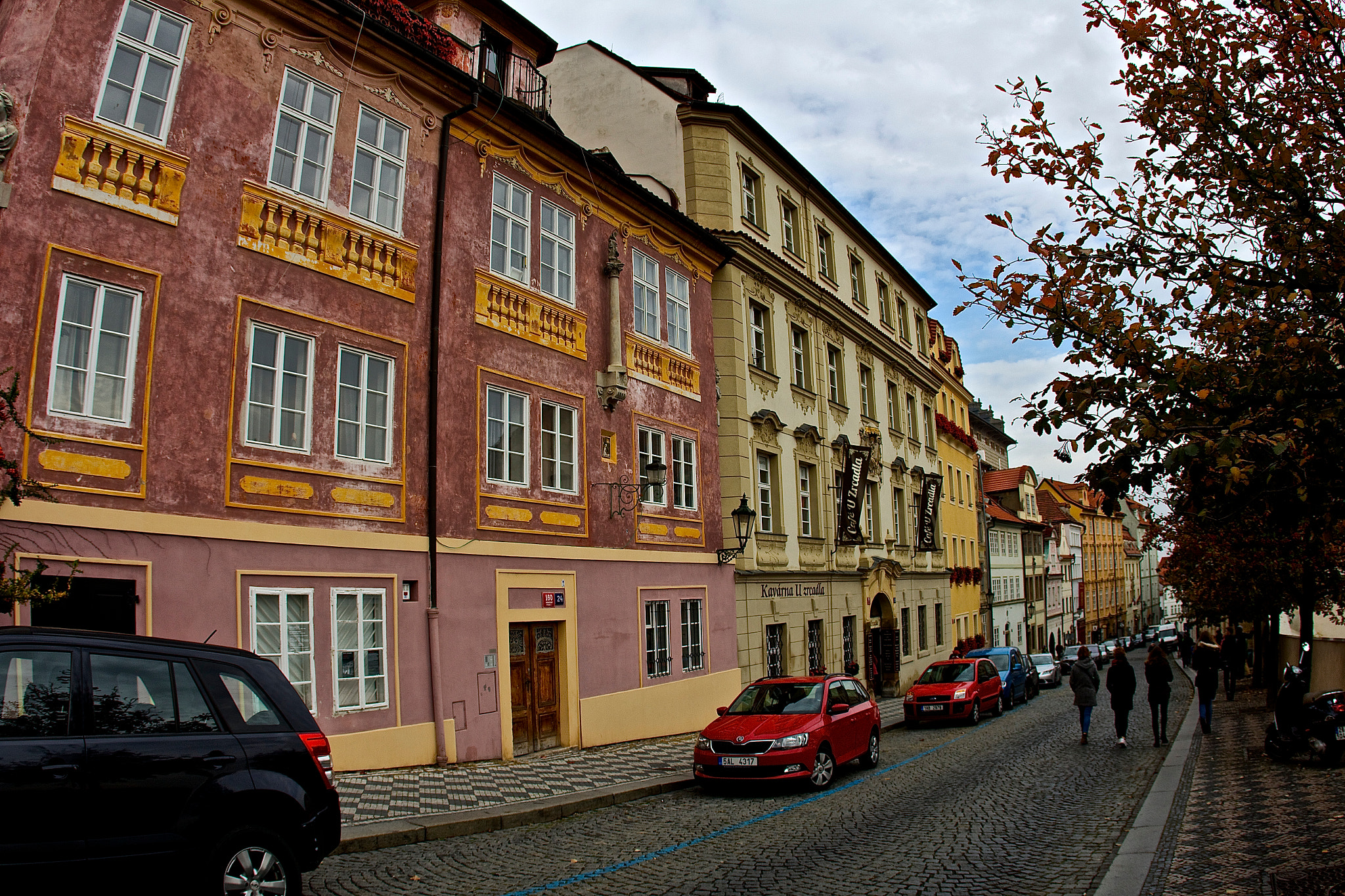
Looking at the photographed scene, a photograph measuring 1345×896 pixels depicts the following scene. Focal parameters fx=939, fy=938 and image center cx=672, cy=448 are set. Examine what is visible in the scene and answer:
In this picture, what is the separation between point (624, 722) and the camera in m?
17.1

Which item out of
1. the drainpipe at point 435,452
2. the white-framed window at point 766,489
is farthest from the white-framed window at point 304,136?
the white-framed window at point 766,489

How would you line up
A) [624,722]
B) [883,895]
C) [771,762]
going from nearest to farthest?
[883,895] < [771,762] < [624,722]

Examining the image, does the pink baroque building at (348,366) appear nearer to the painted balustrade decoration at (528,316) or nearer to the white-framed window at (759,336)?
the painted balustrade decoration at (528,316)

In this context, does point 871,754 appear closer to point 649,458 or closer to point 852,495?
point 649,458

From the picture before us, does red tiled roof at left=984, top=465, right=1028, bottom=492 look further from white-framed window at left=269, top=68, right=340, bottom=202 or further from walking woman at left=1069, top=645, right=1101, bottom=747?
white-framed window at left=269, top=68, right=340, bottom=202

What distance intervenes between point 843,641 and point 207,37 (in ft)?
73.5

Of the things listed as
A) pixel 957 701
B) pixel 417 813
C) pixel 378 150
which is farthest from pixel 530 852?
pixel 957 701

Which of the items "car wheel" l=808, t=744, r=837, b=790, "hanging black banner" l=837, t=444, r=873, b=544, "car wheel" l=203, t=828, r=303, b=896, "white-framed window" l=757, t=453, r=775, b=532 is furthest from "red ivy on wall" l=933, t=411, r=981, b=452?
"car wheel" l=203, t=828, r=303, b=896

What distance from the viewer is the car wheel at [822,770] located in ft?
41.5

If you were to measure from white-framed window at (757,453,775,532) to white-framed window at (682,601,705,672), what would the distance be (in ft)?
14.0

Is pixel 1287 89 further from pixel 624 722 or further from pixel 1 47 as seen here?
pixel 624 722

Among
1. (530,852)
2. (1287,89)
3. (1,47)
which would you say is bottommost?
(530,852)

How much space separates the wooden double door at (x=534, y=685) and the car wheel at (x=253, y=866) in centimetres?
877

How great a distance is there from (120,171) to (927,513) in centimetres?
3109
